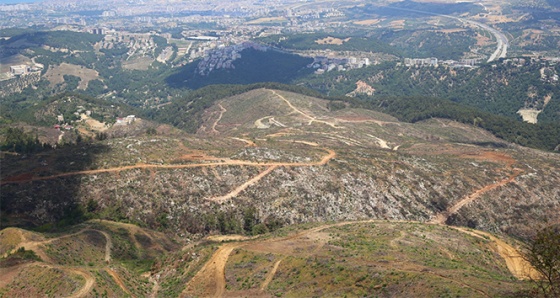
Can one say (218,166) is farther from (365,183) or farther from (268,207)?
(365,183)

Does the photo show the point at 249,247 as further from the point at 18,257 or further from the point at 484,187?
the point at 484,187

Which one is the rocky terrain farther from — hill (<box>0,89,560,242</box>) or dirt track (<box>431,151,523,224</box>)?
dirt track (<box>431,151,523,224</box>)

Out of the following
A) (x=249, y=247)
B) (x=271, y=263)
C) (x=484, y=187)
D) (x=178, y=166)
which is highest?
(x=178, y=166)

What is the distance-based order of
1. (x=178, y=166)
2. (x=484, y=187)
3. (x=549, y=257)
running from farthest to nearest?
(x=484, y=187)
(x=178, y=166)
(x=549, y=257)

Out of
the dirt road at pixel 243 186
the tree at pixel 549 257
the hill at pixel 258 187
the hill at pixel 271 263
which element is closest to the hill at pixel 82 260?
the hill at pixel 271 263

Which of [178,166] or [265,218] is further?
[178,166]

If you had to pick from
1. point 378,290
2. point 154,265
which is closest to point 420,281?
point 378,290

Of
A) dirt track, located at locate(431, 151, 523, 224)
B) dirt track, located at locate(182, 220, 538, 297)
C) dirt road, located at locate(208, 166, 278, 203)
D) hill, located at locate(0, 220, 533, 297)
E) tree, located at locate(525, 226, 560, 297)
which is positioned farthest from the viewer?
dirt track, located at locate(431, 151, 523, 224)

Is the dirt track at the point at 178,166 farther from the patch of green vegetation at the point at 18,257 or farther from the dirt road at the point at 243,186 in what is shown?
the patch of green vegetation at the point at 18,257

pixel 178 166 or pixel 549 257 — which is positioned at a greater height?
pixel 549 257

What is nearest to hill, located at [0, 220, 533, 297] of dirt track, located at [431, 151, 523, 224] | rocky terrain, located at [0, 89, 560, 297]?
rocky terrain, located at [0, 89, 560, 297]

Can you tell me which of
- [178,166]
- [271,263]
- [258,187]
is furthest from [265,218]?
[271,263]
